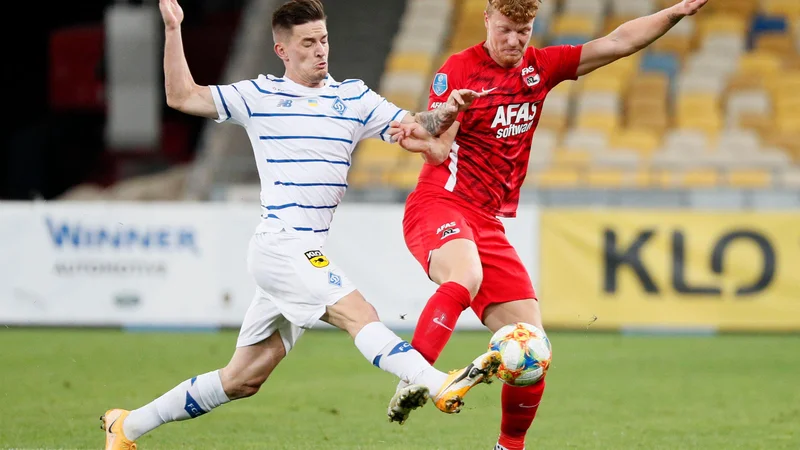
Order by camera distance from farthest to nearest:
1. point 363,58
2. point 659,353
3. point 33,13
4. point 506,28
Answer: point 33,13 → point 363,58 → point 659,353 → point 506,28

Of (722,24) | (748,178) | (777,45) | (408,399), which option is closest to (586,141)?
(748,178)

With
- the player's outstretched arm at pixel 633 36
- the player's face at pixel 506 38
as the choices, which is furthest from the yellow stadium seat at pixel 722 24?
the player's face at pixel 506 38

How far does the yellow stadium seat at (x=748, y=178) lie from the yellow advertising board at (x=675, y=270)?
335 centimetres

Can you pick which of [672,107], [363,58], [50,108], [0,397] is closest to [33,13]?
[50,108]

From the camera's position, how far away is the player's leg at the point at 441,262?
5582 mm

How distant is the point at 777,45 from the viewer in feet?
70.3

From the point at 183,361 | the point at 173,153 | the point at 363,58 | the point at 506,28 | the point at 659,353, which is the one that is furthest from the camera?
the point at 173,153

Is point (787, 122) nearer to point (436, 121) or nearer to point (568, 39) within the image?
point (568, 39)

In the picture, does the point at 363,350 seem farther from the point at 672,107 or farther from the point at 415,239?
the point at 672,107

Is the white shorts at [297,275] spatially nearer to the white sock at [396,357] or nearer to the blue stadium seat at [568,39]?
the white sock at [396,357]

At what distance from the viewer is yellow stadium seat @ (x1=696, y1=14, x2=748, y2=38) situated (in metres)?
21.8

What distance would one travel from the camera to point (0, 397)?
9.16 meters

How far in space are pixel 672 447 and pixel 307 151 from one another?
287 cm

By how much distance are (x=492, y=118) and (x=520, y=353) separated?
4.51 feet
